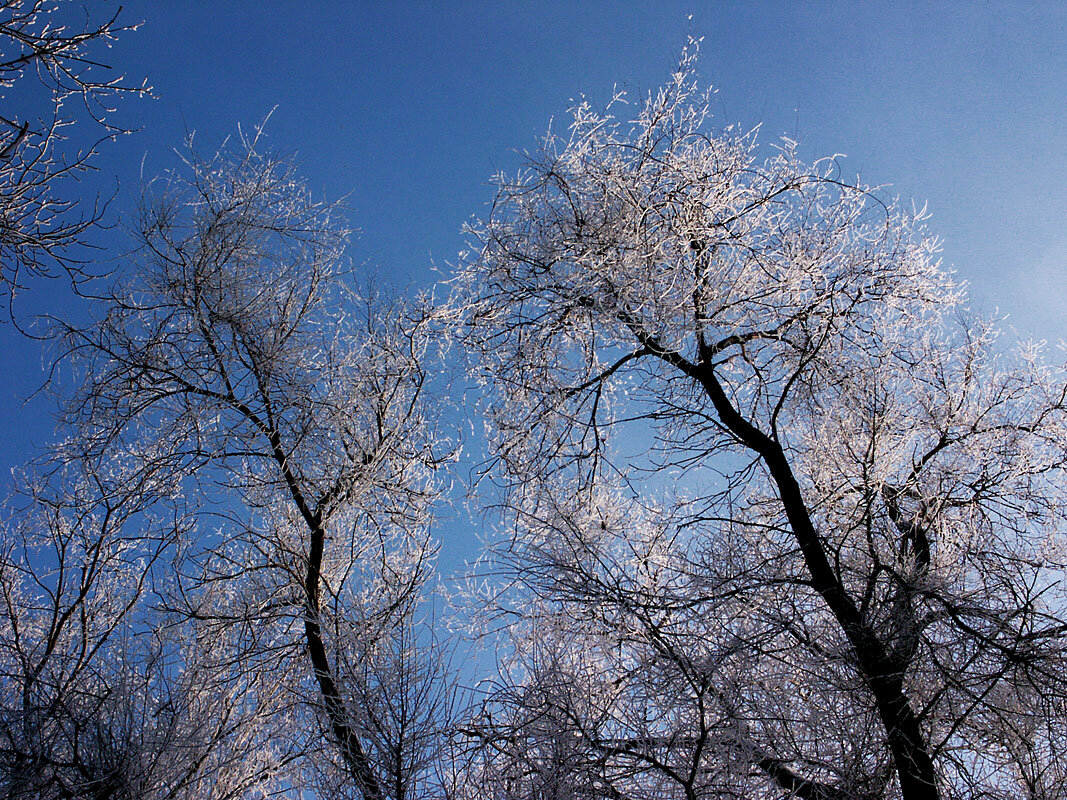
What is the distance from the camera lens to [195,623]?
18.1ft

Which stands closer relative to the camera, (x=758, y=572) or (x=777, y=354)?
(x=758, y=572)

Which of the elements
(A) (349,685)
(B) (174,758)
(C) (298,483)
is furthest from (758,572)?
(B) (174,758)

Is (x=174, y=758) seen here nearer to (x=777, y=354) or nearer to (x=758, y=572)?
(x=758, y=572)

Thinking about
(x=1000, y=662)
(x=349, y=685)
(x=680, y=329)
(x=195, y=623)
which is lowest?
(x=349, y=685)

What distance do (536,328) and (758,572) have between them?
2190 mm

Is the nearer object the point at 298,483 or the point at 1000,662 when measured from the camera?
the point at 1000,662

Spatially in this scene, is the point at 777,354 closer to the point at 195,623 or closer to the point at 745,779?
the point at 745,779

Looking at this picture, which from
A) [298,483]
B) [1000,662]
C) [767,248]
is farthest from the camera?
[298,483]

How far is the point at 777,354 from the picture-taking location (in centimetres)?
500

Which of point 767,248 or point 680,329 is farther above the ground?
point 767,248

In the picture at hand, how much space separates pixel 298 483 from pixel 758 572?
3.32 m

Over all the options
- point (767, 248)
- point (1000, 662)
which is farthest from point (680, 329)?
point (1000, 662)

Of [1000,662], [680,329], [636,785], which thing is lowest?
[636,785]

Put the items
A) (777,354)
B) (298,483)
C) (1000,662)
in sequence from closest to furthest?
(1000,662)
(777,354)
(298,483)
